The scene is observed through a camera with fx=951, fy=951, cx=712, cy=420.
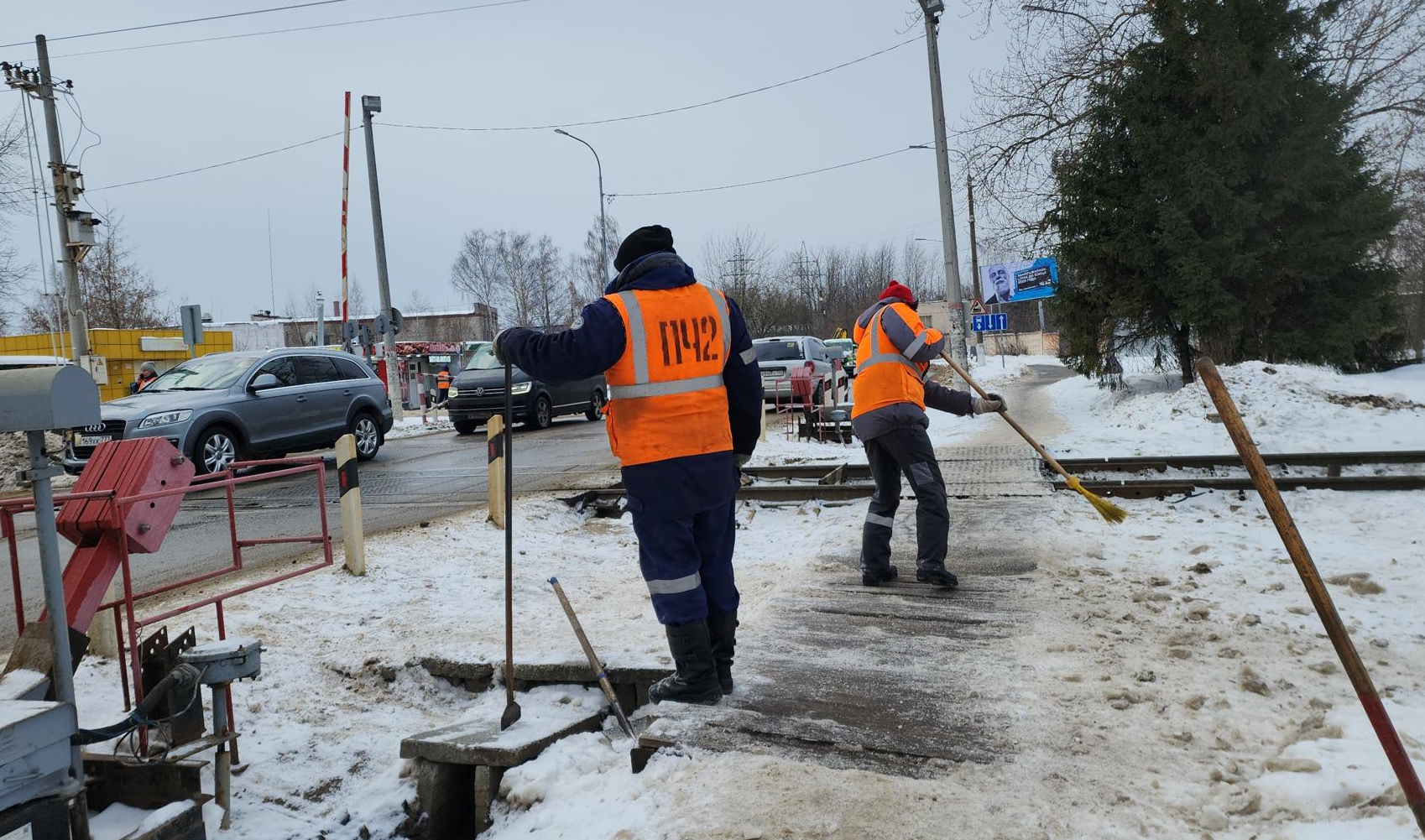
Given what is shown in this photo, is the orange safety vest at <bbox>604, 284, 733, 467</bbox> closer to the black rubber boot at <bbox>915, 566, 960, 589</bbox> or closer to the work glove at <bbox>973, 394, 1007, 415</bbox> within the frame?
the black rubber boot at <bbox>915, 566, 960, 589</bbox>

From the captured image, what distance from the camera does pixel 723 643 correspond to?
3947 mm

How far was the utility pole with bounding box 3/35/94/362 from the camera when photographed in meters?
16.0

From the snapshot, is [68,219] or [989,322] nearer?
[68,219]

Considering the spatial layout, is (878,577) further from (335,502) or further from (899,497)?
(335,502)

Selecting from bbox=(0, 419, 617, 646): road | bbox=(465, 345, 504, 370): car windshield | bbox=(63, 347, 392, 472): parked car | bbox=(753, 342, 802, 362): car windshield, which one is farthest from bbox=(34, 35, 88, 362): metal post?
bbox=(753, 342, 802, 362): car windshield

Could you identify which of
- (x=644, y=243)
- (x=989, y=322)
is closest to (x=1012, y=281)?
(x=989, y=322)

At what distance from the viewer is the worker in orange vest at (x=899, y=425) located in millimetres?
5547

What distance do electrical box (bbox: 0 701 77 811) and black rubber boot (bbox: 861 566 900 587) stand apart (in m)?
3.98

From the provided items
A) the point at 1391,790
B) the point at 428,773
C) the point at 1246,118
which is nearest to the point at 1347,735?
the point at 1391,790

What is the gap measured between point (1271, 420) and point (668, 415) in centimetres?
997

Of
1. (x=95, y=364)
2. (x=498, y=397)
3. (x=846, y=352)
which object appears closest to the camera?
(x=95, y=364)

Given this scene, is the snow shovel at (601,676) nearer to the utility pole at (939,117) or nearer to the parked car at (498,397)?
the parked car at (498,397)

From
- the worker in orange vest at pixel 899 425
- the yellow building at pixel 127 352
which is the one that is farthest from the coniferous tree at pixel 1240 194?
the yellow building at pixel 127 352

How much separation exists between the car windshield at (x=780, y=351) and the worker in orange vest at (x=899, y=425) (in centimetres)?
1489
